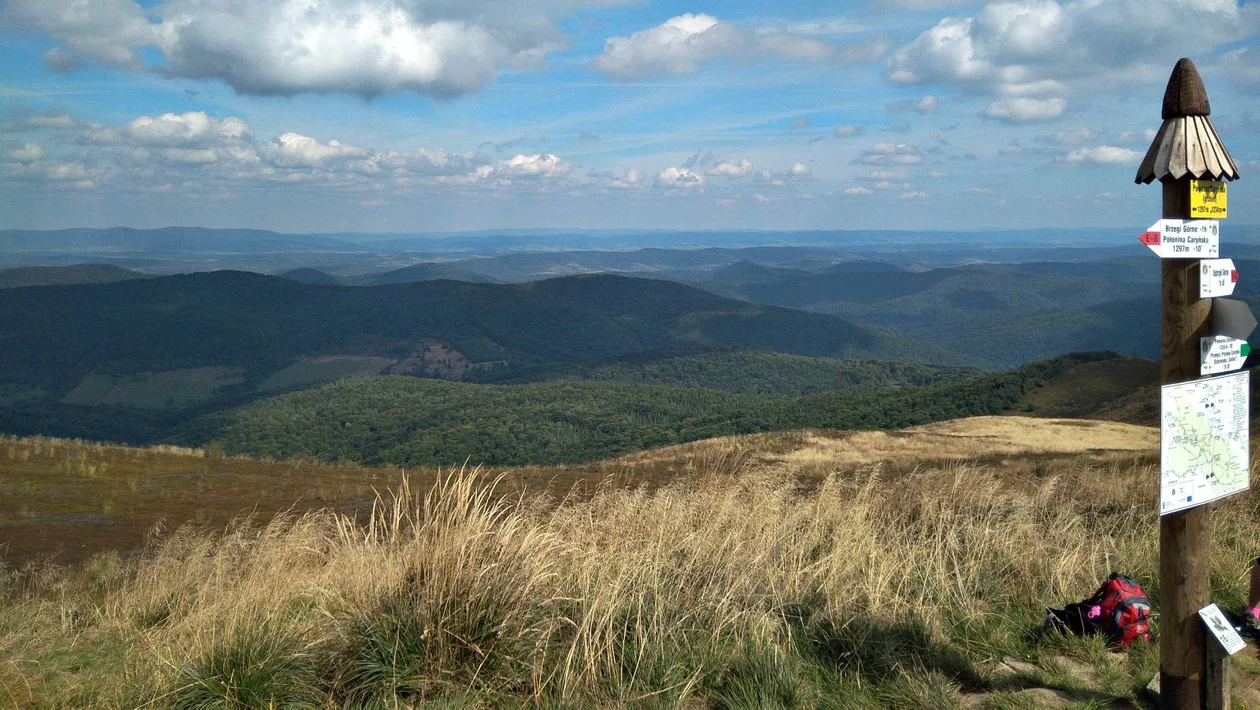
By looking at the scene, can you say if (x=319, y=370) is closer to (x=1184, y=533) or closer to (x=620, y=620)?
(x=620, y=620)

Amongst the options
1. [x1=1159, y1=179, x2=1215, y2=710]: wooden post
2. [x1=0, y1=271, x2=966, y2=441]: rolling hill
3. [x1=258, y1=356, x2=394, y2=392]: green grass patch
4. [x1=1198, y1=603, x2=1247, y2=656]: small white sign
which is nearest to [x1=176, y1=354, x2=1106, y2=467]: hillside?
[x1=0, y1=271, x2=966, y2=441]: rolling hill

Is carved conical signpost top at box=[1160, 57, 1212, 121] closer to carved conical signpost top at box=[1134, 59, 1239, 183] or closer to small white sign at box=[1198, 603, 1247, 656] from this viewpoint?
carved conical signpost top at box=[1134, 59, 1239, 183]

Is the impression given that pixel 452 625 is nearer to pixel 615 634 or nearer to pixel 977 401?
pixel 615 634

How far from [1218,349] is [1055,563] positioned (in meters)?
2.49

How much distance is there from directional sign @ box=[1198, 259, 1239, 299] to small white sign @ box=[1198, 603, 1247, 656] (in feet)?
4.49

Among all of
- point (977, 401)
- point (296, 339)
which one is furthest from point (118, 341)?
point (977, 401)

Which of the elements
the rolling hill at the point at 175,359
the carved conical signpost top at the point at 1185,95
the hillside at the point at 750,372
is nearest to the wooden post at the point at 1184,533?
the carved conical signpost top at the point at 1185,95

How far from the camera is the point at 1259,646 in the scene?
464 centimetres

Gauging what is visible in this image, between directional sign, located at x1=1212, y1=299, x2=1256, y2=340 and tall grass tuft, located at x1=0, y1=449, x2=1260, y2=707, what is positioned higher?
directional sign, located at x1=1212, y1=299, x2=1256, y2=340

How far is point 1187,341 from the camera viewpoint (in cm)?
365

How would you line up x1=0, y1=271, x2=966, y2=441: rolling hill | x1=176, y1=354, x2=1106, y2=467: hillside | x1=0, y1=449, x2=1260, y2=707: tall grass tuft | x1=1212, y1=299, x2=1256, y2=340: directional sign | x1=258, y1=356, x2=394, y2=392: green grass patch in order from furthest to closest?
x1=258, y1=356, x2=394, y2=392: green grass patch
x1=0, y1=271, x2=966, y2=441: rolling hill
x1=176, y1=354, x2=1106, y2=467: hillside
x1=0, y1=449, x2=1260, y2=707: tall grass tuft
x1=1212, y1=299, x2=1256, y2=340: directional sign

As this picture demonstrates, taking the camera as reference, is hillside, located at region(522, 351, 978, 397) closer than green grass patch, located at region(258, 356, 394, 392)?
Yes

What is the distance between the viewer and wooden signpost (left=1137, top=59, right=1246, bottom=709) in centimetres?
362

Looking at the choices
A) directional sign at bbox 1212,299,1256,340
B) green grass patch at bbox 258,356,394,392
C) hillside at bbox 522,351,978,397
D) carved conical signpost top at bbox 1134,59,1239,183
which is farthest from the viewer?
green grass patch at bbox 258,356,394,392
